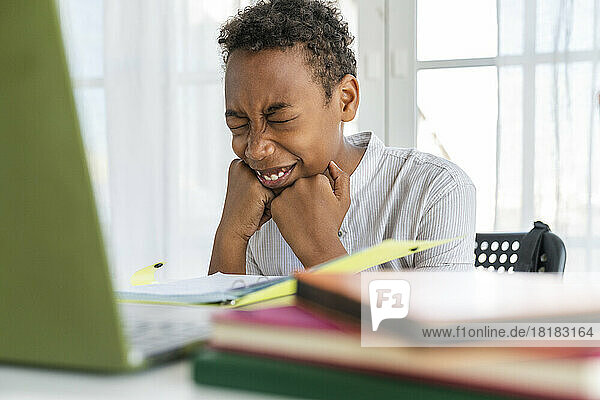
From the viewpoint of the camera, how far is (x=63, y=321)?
0.38 metres

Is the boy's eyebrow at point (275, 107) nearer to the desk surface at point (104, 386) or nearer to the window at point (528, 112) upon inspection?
the desk surface at point (104, 386)

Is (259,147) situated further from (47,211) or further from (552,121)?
(552,121)

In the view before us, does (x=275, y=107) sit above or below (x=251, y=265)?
above

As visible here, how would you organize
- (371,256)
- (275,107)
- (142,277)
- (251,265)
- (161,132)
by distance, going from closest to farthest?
(371,256) < (142,277) < (275,107) < (251,265) < (161,132)

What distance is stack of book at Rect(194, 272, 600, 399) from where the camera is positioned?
318mm

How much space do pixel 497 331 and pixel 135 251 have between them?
8.81ft

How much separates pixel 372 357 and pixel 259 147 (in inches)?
37.4

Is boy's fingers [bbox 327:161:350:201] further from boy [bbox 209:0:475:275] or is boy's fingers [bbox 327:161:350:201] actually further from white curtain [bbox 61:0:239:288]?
white curtain [bbox 61:0:239:288]

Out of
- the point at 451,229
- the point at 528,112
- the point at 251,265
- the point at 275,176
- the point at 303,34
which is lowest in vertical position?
the point at 251,265

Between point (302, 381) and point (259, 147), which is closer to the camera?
point (302, 381)

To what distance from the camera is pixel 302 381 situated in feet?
1.17

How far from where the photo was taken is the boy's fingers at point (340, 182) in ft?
4.51

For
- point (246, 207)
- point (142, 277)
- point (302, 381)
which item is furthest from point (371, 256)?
point (246, 207)

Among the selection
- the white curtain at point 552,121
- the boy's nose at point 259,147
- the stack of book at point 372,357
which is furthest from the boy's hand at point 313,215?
the white curtain at point 552,121
